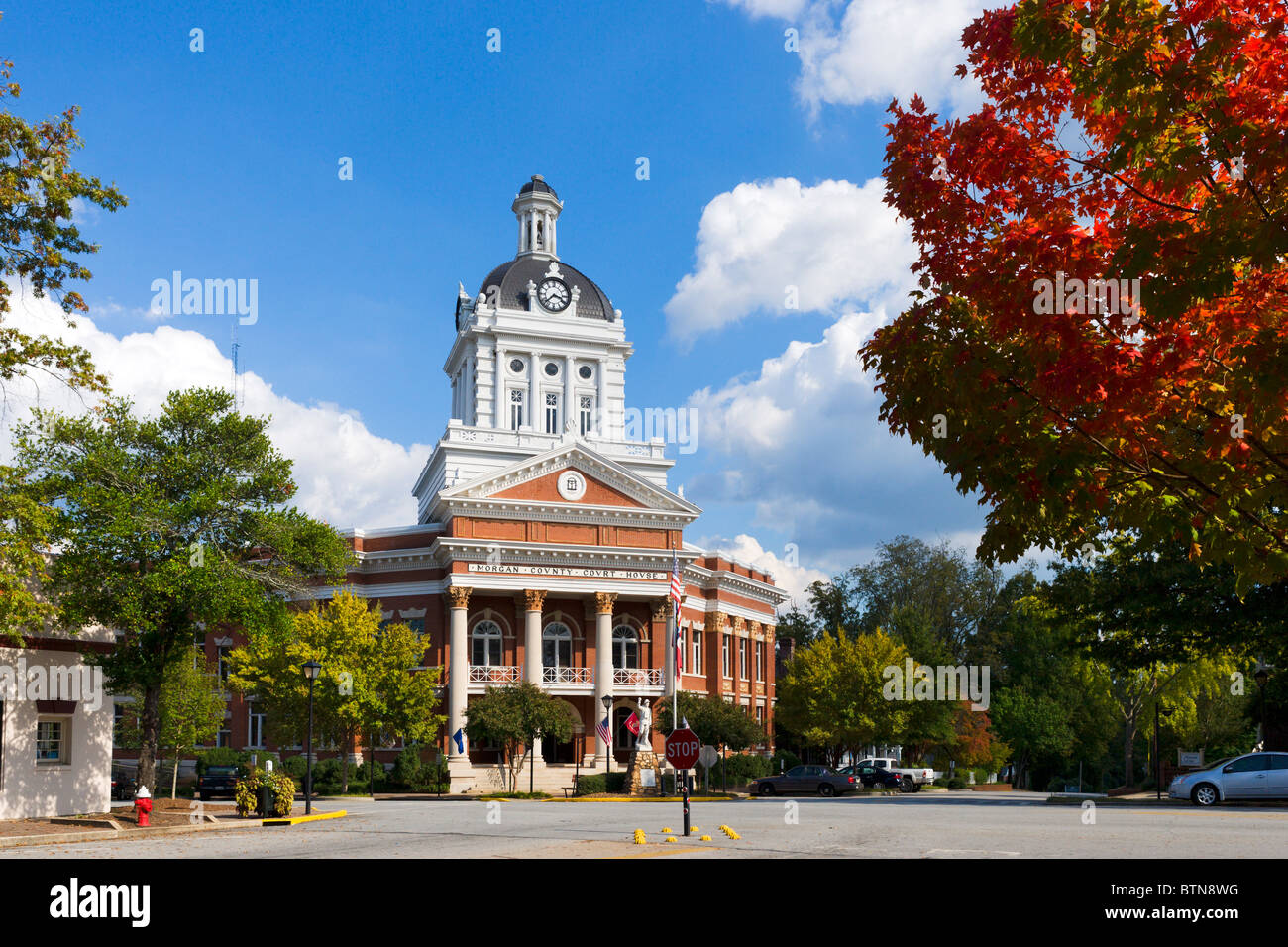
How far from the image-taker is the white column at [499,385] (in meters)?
81.7

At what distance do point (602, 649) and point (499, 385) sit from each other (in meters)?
29.8

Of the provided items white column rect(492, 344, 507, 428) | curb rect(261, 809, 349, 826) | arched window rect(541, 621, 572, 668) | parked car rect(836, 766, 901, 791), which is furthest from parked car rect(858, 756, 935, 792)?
white column rect(492, 344, 507, 428)

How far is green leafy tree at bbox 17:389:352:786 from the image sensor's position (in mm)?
30094

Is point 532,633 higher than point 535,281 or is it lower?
lower

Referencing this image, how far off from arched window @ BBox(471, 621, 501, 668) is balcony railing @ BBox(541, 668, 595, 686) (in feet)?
8.35

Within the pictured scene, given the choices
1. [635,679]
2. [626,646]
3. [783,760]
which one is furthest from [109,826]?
[783,760]

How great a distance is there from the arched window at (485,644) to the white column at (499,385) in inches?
988

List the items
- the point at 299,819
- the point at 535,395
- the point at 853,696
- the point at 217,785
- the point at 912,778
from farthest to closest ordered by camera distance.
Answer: the point at 535,395, the point at 853,696, the point at 912,778, the point at 217,785, the point at 299,819

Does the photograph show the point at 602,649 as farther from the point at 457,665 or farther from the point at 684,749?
the point at 684,749

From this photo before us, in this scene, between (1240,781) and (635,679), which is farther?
(635,679)

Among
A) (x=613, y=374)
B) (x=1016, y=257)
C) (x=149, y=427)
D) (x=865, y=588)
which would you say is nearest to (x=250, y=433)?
(x=149, y=427)

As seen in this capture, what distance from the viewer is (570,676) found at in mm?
58594

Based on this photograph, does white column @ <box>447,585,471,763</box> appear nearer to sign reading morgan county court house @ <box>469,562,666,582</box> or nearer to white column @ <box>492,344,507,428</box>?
sign reading morgan county court house @ <box>469,562,666,582</box>
